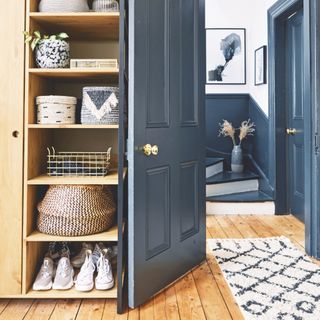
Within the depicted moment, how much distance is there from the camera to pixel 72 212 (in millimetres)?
1896

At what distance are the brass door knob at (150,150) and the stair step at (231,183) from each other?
2.31 m

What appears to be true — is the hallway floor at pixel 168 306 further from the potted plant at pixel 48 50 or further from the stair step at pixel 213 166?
the stair step at pixel 213 166

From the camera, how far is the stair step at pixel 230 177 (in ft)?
14.0

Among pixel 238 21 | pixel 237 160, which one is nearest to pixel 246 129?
pixel 237 160

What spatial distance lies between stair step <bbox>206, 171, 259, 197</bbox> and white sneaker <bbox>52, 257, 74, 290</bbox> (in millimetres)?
2414

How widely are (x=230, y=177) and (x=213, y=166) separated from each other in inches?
12.1

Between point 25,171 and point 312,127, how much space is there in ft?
6.69

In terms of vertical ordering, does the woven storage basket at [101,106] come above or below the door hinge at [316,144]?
above

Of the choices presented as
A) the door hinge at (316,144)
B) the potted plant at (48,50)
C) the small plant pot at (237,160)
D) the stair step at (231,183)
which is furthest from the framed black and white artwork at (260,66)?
the potted plant at (48,50)

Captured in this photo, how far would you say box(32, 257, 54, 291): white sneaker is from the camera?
1.93 m

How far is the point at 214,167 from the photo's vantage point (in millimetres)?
4691

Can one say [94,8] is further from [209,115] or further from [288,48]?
[209,115]

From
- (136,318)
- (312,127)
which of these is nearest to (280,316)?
(136,318)

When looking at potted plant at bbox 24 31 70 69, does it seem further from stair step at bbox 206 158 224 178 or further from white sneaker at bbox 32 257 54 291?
stair step at bbox 206 158 224 178
